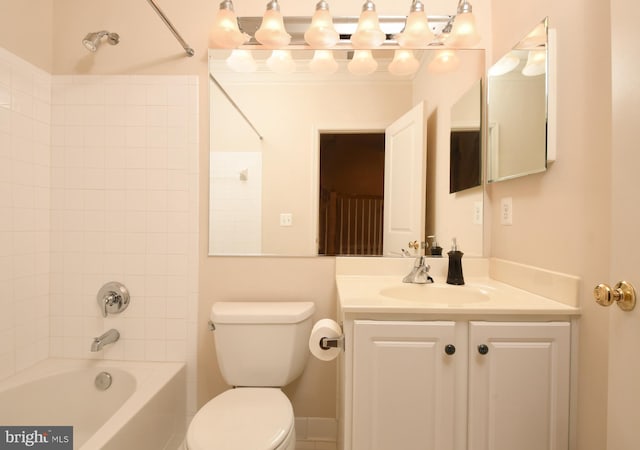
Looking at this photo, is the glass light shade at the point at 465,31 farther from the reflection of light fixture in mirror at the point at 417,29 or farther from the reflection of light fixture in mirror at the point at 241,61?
the reflection of light fixture in mirror at the point at 241,61

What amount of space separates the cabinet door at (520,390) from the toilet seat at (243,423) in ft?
2.05

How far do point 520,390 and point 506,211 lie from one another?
756 millimetres

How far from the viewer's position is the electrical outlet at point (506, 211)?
1387 millimetres

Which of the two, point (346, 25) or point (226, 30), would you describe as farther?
point (346, 25)

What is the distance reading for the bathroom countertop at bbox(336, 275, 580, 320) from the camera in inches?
39.0

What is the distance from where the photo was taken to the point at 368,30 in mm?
1431

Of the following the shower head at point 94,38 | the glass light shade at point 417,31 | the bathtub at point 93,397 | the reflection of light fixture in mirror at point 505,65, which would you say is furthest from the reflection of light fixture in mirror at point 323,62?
the bathtub at point 93,397

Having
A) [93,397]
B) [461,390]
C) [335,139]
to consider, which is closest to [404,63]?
[335,139]

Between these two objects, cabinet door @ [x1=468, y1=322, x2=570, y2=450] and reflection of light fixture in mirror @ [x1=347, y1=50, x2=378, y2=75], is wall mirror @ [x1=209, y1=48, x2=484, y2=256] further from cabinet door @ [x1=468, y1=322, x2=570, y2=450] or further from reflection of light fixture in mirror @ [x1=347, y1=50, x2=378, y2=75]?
cabinet door @ [x1=468, y1=322, x2=570, y2=450]

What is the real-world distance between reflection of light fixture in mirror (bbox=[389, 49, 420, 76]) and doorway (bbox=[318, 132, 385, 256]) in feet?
1.07

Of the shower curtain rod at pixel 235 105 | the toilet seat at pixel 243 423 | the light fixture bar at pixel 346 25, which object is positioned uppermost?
the light fixture bar at pixel 346 25

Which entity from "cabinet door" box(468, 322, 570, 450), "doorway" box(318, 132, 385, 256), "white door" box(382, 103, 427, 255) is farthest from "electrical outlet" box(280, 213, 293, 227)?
"cabinet door" box(468, 322, 570, 450)

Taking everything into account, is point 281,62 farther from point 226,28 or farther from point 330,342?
point 330,342

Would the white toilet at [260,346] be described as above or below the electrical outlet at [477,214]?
below
